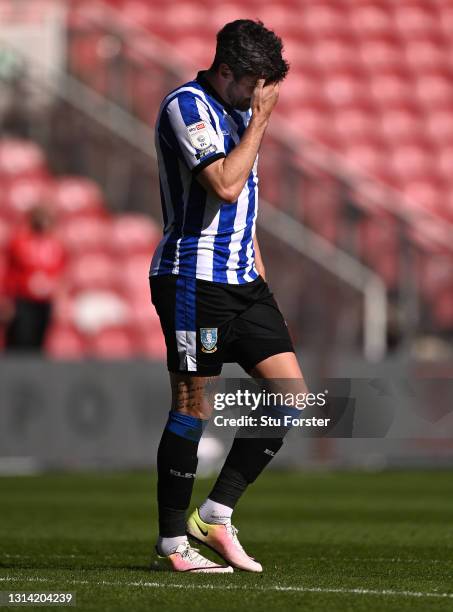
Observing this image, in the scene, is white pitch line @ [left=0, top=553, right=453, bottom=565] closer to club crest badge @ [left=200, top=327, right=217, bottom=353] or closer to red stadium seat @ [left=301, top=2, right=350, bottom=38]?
club crest badge @ [left=200, top=327, right=217, bottom=353]

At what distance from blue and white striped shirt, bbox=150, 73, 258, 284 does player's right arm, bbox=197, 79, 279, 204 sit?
72 millimetres

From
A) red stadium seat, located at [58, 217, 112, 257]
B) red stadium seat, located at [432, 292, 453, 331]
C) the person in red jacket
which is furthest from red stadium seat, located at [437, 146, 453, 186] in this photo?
the person in red jacket

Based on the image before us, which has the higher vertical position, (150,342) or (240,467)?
(240,467)

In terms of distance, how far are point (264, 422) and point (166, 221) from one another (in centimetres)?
75

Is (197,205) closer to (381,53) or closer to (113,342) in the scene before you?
(113,342)

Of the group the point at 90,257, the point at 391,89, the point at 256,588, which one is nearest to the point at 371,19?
the point at 391,89

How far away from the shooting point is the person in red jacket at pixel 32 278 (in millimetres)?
12039

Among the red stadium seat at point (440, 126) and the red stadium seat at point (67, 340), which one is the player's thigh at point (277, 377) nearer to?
the red stadium seat at point (67, 340)

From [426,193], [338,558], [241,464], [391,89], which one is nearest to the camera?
[241,464]

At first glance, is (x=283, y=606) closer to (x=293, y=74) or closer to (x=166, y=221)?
(x=166, y=221)

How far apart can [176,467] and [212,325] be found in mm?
489

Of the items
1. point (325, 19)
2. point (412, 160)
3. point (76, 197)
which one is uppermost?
point (325, 19)

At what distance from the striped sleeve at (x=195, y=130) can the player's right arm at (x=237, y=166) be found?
1.6 inches

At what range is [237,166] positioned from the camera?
468cm
